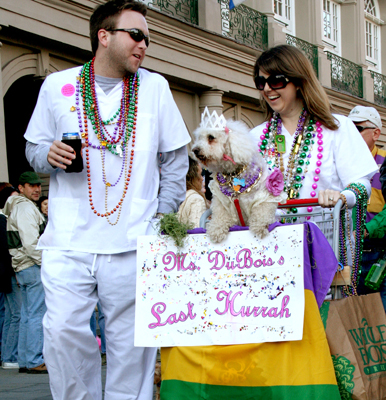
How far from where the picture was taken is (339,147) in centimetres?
353

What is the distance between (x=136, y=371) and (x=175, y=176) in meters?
1.10

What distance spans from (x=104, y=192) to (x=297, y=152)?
114cm

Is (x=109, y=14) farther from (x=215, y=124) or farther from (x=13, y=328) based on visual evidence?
(x=13, y=328)

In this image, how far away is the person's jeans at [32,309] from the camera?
7102 millimetres

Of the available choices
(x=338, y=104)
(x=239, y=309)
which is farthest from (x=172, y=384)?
(x=338, y=104)

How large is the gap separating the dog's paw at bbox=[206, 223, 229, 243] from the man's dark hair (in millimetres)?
1324

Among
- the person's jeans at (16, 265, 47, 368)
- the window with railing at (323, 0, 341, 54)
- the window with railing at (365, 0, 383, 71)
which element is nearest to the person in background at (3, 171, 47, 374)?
the person's jeans at (16, 265, 47, 368)

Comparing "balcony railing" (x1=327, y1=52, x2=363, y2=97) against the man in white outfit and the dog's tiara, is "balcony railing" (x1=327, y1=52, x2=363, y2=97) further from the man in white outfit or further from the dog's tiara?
the dog's tiara

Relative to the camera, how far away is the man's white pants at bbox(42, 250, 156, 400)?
10.5 ft

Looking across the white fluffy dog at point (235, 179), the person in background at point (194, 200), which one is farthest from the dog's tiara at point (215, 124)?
the person in background at point (194, 200)

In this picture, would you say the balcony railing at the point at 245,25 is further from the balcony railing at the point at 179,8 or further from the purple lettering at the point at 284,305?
the purple lettering at the point at 284,305

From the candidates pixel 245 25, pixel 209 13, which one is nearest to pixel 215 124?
pixel 209 13

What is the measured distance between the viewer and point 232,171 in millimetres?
3066

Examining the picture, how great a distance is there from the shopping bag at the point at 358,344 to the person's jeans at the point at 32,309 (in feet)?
16.0
